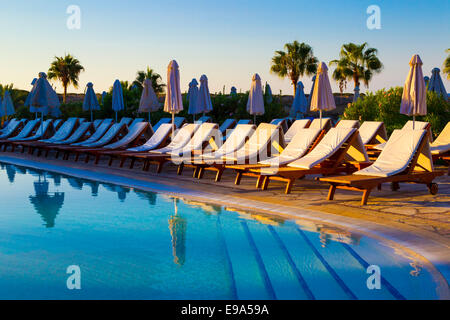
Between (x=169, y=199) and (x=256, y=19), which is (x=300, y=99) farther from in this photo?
(x=169, y=199)

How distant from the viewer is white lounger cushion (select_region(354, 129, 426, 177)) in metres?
7.04

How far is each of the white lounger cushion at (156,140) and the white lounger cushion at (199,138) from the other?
0.95 meters

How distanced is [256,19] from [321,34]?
3.11m

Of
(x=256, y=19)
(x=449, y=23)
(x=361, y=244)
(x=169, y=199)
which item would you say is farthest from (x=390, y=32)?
(x=361, y=244)

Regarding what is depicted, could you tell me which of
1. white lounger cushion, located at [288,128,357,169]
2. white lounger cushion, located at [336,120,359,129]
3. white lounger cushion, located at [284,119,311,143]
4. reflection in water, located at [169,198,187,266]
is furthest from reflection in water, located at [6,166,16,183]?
white lounger cushion, located at [336,120,359,129]

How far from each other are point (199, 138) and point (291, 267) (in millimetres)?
7057

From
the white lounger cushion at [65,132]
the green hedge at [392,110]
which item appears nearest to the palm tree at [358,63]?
the green hedge at [392,110]

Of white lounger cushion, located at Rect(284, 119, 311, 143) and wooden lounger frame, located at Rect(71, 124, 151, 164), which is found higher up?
white lounger cushion, located at Rect(284, 119, 311, 143)

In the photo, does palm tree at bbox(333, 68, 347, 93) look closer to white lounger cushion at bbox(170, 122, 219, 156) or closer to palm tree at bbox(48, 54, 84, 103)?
palm tree at bbox(48, 54, 84, 103)

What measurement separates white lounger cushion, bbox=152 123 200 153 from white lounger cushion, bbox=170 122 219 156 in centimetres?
15

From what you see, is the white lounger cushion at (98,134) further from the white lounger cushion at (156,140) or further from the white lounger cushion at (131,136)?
the white lounger cushion at (156,140)

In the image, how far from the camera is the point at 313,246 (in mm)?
4984

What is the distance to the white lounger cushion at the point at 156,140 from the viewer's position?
11.8 metres

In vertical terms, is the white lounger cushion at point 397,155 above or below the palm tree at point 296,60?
below
